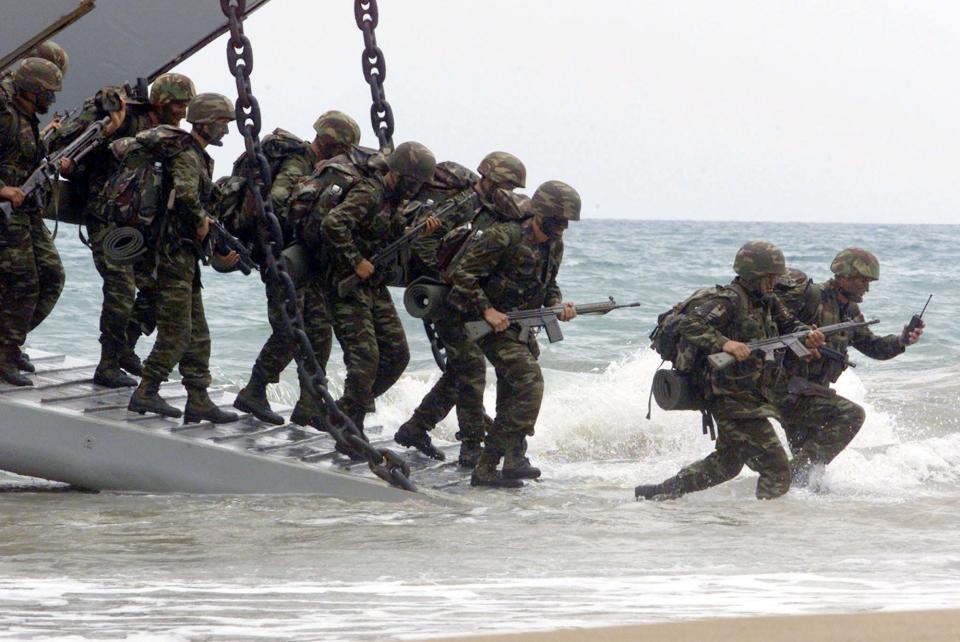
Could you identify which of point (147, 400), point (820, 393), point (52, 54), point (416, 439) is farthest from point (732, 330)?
point (52, 54)

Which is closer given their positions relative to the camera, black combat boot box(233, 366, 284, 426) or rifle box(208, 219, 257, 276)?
rifle box(208, 219, 257, 276)

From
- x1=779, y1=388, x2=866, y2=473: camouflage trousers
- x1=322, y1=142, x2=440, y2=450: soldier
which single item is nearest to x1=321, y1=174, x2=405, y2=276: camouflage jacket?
x1=322, y1=142, x2=440, y2=450: soldier

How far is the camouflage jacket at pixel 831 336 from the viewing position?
28.4ft

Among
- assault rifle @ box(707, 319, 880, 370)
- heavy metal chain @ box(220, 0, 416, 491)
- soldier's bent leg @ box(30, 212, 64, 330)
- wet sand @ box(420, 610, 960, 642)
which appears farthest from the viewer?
soldier's bent leg @ box(30, 212, 64, 330)

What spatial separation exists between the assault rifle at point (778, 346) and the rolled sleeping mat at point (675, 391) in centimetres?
23

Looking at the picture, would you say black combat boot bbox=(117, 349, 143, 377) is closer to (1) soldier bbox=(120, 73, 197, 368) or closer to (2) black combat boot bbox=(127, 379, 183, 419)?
(1) soldier bbox=(120, 73, 197, 368)

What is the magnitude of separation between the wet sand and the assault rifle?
365cm

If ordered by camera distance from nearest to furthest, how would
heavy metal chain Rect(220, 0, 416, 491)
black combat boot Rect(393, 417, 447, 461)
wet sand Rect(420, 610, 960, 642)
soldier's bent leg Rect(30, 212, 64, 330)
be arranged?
wet sand Rect(420, 610, 960, 642) < heavy metal chain Rect(220, 0, 416, 491) < soldier's bent leg Rect(30, 212, 64, 330) < black combat boot Rect(393, 417, 447, 461)

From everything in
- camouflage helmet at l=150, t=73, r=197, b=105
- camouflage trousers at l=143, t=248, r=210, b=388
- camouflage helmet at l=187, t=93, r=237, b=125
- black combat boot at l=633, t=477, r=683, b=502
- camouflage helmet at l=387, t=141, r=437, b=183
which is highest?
camouflage helmet at l=150, t=73, r=197, b=105

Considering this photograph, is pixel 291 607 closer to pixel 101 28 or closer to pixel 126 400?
pixel 126 400

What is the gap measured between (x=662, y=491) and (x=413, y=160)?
2.21m

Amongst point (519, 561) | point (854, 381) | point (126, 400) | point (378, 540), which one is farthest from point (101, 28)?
point (854, 381)

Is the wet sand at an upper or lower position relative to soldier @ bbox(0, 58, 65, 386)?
lower

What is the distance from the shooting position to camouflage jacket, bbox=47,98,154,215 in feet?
27.0
